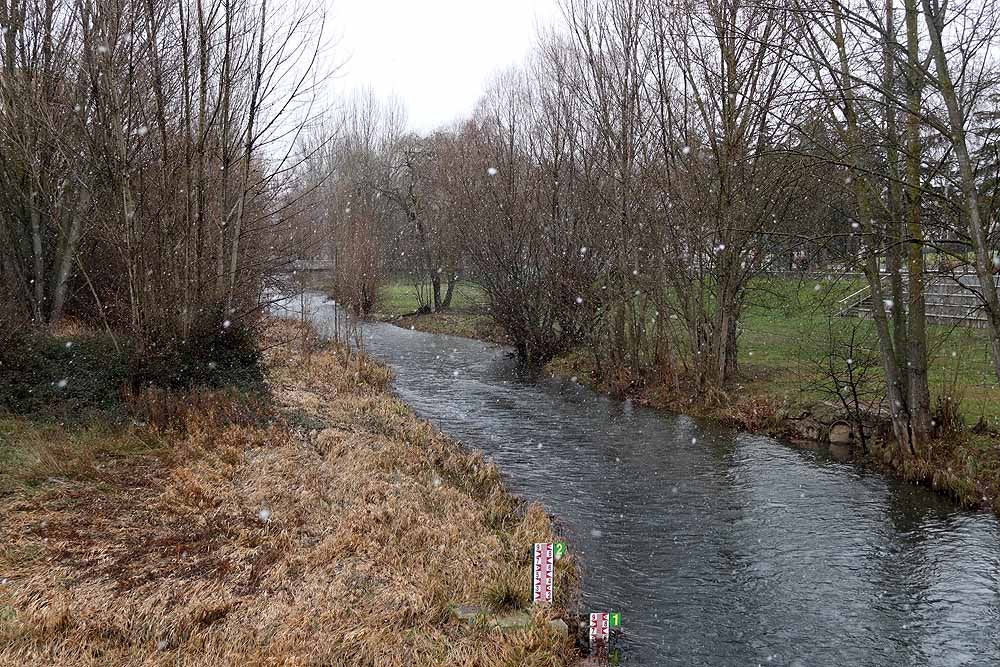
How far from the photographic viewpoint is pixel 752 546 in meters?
7.43

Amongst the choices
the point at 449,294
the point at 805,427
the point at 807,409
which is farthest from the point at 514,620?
the point at 449,294

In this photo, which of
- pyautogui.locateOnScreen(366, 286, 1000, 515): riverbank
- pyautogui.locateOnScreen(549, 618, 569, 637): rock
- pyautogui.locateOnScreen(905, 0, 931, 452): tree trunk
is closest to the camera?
pyautogui.locateOnScreen(549, 618, 569, 637): rock

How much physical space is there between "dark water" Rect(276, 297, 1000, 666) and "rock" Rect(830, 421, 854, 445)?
2.05 feet

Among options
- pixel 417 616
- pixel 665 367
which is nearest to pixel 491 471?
pixel 417 616

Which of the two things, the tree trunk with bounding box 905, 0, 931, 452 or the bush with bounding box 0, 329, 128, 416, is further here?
the bush with bounding box 0, 329, 128, 416

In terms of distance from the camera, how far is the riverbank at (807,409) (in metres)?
8.86

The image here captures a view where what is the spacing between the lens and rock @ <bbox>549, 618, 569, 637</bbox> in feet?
17.2

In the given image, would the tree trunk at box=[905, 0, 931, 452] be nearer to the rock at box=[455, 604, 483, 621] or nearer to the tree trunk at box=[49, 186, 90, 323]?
the rock at box=[455, 604, 483, 621]

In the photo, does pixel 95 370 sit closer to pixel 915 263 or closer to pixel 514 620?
pixel 514 620

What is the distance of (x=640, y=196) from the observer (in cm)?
1572

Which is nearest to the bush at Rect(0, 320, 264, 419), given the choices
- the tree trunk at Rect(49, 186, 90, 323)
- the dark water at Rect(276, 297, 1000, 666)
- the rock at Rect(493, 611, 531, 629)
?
the tree trunk at Rect(49, 186, 90, 323)

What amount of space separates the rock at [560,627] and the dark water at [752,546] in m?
0.59

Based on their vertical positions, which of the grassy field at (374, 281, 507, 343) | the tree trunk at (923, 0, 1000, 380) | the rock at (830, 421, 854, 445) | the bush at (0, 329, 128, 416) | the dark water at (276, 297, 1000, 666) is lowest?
the dark water at (276, 297, 1000, 666)

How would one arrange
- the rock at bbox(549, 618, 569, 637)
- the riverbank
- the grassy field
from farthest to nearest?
the grassy field, the riverbank, the rock at bbox(549, 618, 569, 637)
